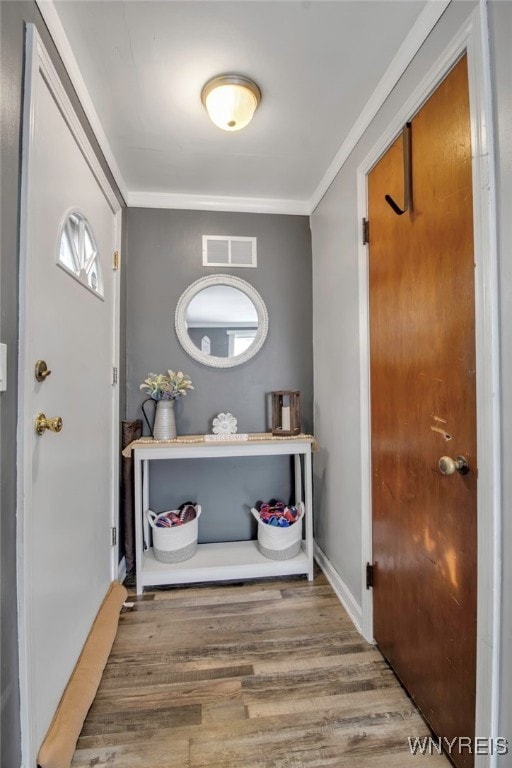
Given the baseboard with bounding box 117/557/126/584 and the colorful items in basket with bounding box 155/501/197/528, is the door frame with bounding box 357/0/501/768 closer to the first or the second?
the colorful items in basket with bounding box 155/501/197/528

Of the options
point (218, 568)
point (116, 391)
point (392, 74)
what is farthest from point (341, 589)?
point (392, 74)

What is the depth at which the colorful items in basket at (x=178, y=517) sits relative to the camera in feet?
6.67

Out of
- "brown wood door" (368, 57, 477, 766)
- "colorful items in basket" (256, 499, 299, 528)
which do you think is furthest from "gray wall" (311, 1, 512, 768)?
"colorful items in basket" (256, 499, 299, 528)

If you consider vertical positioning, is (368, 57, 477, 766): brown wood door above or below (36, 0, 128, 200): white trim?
below

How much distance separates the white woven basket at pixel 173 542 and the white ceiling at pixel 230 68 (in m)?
2.09

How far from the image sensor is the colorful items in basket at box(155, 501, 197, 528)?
203 centimetres

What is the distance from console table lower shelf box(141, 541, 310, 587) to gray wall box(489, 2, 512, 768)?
50.3 inches

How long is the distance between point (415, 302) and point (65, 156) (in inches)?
53.3

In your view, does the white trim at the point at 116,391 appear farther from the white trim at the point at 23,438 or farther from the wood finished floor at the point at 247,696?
the white trim at the point at 23,438

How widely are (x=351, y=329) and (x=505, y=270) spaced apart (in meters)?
0.89

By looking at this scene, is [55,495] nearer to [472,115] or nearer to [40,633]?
[40,633]

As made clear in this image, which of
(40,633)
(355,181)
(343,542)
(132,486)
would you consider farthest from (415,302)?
(132,486)

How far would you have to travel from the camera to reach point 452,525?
101 centimetres

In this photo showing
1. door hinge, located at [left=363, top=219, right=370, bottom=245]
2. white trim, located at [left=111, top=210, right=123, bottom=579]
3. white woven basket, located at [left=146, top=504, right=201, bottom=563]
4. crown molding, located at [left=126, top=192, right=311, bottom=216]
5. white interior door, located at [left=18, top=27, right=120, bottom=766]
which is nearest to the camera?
white interior door, located at [left=18, top=27, right=120, bottom=766]
